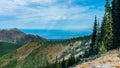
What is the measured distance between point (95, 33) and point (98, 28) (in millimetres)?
6694

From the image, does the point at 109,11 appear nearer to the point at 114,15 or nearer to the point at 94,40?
the point at 114,15

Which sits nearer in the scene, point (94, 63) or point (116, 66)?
point (116, 66)

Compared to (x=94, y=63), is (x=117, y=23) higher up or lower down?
higher up

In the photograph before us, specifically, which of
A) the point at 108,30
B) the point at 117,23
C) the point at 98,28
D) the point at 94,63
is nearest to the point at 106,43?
the point at 108,30

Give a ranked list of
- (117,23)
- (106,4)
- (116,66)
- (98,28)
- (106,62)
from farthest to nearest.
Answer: (98,28) < (106,4) < (117,23) < (106,62) < (116,66)

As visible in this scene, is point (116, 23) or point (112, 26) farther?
point (112, 26)

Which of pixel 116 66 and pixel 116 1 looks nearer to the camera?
pixel 116 66

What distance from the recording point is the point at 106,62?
48.3 metres

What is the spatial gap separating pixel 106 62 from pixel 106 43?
210ft

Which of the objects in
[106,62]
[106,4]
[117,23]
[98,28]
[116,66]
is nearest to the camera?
[116,66]

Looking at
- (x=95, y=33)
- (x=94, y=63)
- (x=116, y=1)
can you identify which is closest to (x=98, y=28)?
(x=95, y=33)

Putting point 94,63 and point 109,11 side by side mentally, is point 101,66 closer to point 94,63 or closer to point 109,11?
point 94,63

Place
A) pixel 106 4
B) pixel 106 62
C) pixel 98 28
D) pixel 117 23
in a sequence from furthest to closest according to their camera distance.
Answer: pixel 98 28 < pixel 106 4 < pixel 117 23 < pixel 106 62

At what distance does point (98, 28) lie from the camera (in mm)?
147750
